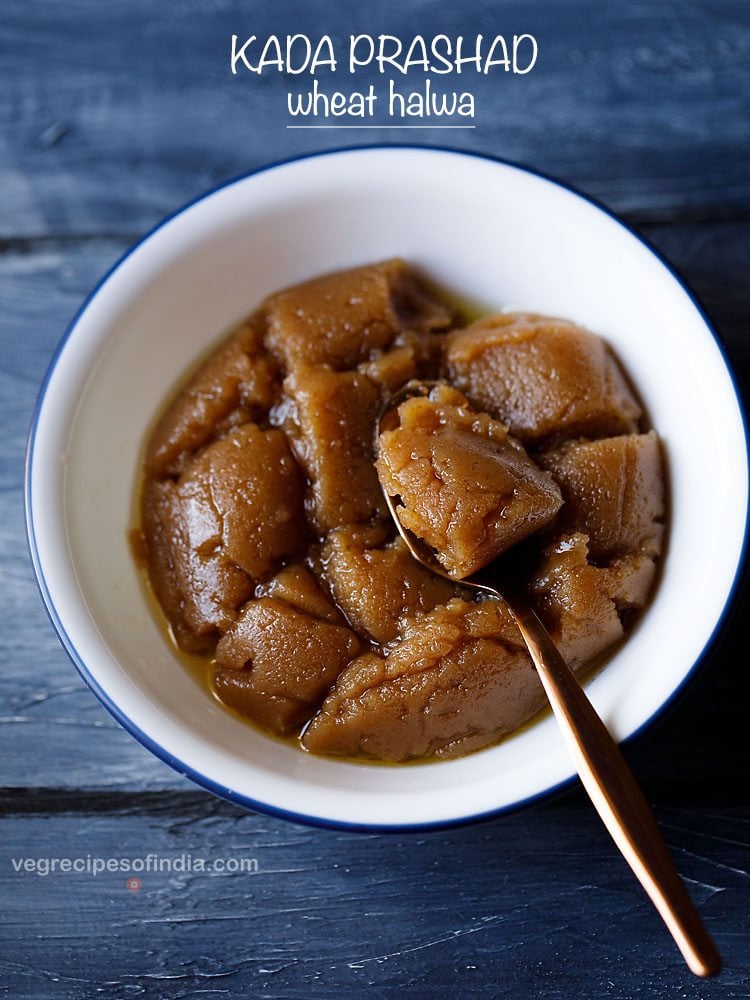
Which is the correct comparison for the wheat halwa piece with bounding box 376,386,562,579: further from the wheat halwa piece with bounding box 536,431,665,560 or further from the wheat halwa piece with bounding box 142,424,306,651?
the wheat halwa piece with bounding box 142,424,306,651

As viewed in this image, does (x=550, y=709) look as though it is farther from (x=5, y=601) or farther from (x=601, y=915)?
(x=5, y=601)

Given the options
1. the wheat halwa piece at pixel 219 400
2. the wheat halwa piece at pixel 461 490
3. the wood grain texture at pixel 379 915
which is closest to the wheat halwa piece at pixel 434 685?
the wheat halwa piece at pixel 461 490

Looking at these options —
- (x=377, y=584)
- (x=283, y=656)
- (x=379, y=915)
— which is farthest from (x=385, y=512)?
(x=379, y=915)

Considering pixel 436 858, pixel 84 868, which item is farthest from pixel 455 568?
pixel 84 868

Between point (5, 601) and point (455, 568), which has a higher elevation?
point (455, 568)

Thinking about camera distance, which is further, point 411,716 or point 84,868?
point 84,868

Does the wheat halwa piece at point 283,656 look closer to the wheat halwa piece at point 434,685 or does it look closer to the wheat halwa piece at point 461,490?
the wheat halwa piece at point 434,685

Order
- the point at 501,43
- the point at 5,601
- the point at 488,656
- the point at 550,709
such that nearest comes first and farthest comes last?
the point at 488,656
the point at 550,709
the point at 5,601
the point at 501,43
